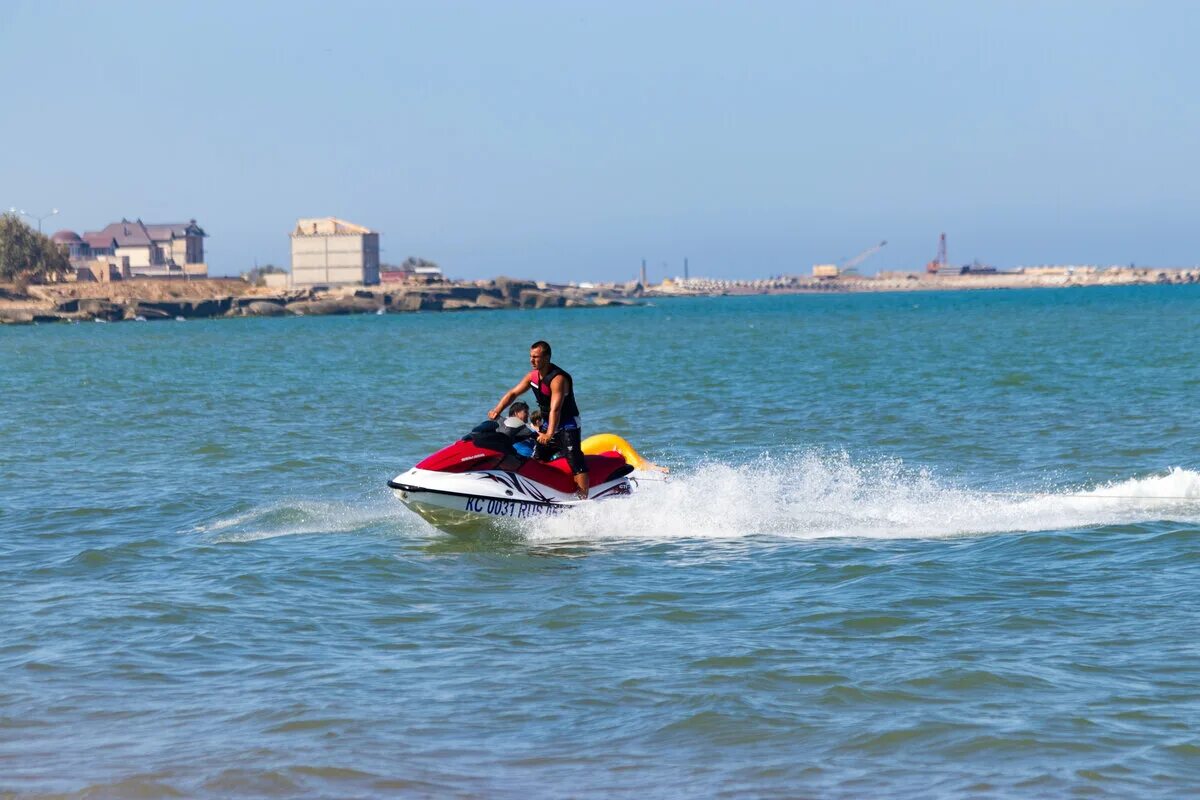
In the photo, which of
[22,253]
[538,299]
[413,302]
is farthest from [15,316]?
[538,299]

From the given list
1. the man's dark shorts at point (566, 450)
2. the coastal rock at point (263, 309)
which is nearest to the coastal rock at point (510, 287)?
the coastal rock at point (263, 309)

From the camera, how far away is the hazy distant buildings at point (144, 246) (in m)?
190

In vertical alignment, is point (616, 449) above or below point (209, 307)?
below

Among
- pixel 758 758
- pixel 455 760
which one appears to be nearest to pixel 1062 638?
pixel 758 758

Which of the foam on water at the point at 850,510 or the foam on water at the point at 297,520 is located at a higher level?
the foam on water at the point at 850,510

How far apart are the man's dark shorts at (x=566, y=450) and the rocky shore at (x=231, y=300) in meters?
124

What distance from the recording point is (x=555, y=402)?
14078mm

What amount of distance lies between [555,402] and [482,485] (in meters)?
1.07

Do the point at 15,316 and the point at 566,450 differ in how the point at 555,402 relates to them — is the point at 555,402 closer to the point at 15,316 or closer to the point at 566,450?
the point at 566,450

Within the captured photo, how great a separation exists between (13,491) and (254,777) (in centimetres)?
1256

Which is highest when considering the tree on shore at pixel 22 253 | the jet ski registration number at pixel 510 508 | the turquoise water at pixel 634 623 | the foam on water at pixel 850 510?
the tree on shore at pixel 22 253

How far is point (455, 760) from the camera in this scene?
7801 mm

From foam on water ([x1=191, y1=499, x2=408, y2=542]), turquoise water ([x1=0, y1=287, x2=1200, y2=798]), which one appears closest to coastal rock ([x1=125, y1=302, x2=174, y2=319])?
turquoise water ([x1=0, y1=287, x2=1200, y2=798])

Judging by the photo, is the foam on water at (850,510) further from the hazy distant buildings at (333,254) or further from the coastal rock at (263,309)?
the hazy distant buildings at (333,254)
